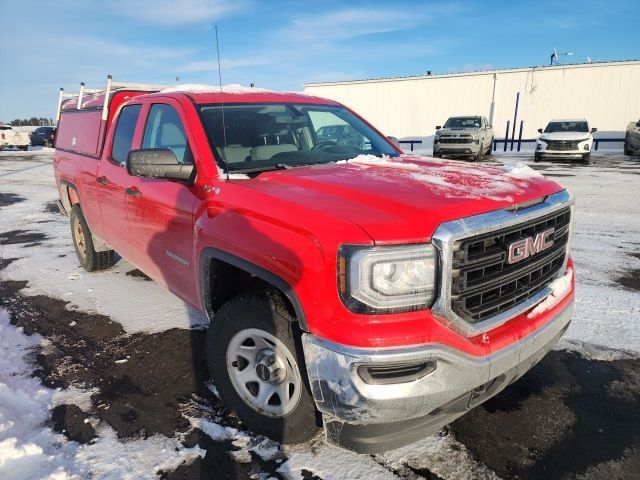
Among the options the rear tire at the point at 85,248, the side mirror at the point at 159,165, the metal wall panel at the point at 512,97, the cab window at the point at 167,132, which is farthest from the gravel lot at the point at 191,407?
the metal wall panel at the point at 512,97

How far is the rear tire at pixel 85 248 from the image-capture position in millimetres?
5297

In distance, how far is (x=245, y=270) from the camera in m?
2.38

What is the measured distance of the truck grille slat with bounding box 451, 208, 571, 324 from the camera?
1993 millimetres

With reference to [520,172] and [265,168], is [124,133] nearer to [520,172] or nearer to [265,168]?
[265,168]

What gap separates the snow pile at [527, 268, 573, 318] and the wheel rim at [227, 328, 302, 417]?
4.11 feet

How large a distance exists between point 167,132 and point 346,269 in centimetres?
218

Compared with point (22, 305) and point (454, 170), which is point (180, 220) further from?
point (22, 305)

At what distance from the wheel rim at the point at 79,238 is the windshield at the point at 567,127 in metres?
19.1

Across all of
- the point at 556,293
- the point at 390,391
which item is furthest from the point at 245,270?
the point at 556,293

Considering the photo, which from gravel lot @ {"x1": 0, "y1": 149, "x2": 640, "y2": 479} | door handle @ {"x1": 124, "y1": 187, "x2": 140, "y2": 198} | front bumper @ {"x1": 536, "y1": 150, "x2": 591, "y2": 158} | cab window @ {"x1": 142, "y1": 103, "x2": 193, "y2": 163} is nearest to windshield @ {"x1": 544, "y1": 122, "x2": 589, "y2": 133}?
front bumper @ {"x1": 536, "y1": 150, "x2": 591, "y2": 158}

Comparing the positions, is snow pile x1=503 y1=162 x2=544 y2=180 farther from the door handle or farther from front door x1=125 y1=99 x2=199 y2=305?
the door handle

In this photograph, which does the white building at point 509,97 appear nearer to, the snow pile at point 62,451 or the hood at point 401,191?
the hood at point 401,191

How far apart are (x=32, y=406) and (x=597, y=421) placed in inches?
134

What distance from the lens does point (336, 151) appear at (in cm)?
354
